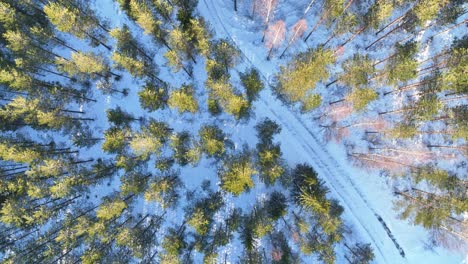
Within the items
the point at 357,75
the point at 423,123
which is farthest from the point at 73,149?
the point at 423,123

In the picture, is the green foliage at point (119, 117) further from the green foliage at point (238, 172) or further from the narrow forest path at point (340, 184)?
the narrow forest path at point (340, 184)

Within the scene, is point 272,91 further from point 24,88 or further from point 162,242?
point 24,88

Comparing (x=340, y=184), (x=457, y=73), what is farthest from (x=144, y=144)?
(x=457, y=73)

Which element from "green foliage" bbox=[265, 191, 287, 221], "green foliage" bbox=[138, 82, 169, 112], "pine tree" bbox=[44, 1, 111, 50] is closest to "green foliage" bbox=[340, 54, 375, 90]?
"green foliage" bbox=[265, 191, 287, 221]

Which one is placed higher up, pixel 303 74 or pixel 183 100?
pixel 183 100

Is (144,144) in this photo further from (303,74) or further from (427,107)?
(427,107)
